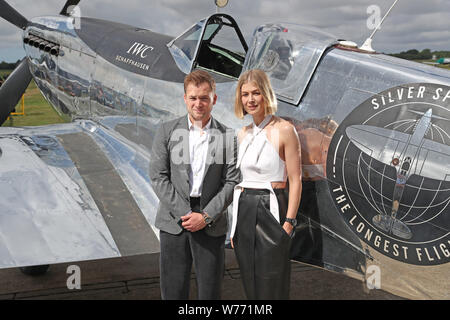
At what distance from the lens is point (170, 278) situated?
248 centimetres

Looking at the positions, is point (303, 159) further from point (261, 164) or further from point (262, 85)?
point (262, 85)

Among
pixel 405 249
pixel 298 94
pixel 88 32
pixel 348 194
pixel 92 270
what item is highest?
pixel 88 32

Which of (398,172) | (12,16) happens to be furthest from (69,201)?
(12,16)

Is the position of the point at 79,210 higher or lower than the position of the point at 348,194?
lower

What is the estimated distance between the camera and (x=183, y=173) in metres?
2.45

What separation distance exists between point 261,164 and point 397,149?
75cm

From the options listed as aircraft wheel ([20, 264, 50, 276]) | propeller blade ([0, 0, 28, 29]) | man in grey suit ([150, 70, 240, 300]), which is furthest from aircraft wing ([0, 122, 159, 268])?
propeller blade ([0, 0, 28, 29])

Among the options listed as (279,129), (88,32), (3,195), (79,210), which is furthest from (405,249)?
(88,32)

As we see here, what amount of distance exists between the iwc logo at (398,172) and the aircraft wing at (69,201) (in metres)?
1.63

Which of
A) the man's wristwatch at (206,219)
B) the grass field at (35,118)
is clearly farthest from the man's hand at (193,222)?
the grass field at (35,118)

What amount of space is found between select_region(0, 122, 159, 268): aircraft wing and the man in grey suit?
91cm

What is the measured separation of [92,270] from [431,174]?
3824 millimetres

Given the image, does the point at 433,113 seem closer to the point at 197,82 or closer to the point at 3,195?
the point at 197,82

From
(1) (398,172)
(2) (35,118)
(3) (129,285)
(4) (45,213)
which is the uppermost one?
(1) (398,172)
